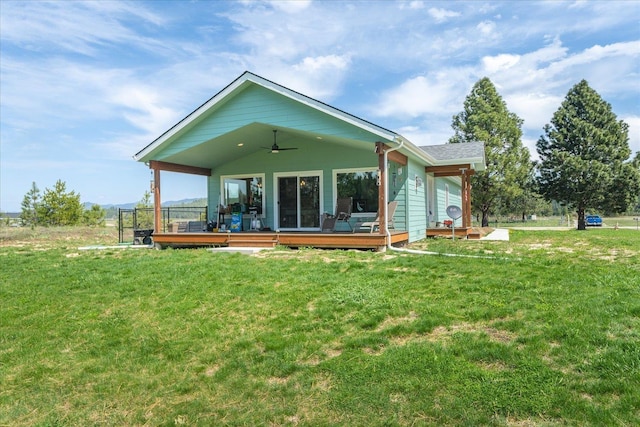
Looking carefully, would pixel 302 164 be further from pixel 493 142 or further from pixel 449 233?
pixel 493 142

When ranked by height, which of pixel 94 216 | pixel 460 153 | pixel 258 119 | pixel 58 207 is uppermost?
pixel 258 119

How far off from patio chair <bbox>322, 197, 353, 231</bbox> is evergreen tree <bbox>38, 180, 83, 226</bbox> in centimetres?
2151

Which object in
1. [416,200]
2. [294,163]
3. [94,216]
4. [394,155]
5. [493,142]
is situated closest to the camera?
[394,155]

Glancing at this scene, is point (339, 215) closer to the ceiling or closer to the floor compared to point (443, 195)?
closer to the floor

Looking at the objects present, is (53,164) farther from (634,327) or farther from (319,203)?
(634,327)

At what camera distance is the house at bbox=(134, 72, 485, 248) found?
9.11 meters

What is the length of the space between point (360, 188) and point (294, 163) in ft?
6.83

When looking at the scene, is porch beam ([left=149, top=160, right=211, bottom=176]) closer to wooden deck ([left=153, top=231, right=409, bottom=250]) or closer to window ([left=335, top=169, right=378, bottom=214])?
wooden deck ([left=153, top=231, right=409, bottom=250])

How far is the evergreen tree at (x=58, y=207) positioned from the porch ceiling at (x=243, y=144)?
17917 millimetres

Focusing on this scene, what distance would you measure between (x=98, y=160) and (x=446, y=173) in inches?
874

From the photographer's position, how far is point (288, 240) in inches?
364

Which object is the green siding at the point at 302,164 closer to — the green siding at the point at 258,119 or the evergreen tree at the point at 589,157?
the green siding at the point at 258,119

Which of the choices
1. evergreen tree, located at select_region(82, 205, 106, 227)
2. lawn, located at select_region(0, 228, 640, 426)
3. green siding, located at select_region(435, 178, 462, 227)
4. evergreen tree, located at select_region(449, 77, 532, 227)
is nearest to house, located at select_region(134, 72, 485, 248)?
green siding, located at select_region(435, 178, 462, 227)

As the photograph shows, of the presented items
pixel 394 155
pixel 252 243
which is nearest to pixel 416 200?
pixel 394 155
